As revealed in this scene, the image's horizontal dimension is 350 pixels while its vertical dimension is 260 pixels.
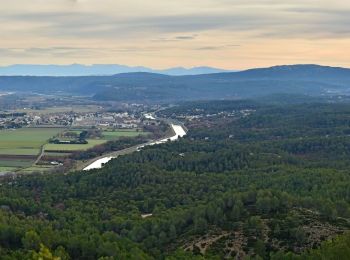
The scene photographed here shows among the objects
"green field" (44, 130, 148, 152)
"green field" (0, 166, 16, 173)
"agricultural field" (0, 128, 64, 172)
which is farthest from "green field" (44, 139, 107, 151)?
"green field" (0, 166, 16, 173)

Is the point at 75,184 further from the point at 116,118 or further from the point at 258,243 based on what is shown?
the point at 116,118

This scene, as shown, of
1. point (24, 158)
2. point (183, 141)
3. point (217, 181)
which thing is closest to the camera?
point (217, 181)

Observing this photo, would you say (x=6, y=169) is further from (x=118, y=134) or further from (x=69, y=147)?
(x=118, y=134)

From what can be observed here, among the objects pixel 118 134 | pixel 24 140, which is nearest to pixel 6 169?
pixel 24 140

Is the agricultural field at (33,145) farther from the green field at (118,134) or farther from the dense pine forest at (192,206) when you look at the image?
the dense pine forest at (192,206)

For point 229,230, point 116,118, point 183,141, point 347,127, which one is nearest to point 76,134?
point 183,141

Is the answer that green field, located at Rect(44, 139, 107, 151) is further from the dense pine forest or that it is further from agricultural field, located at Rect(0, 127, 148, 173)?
the dense pine forest
